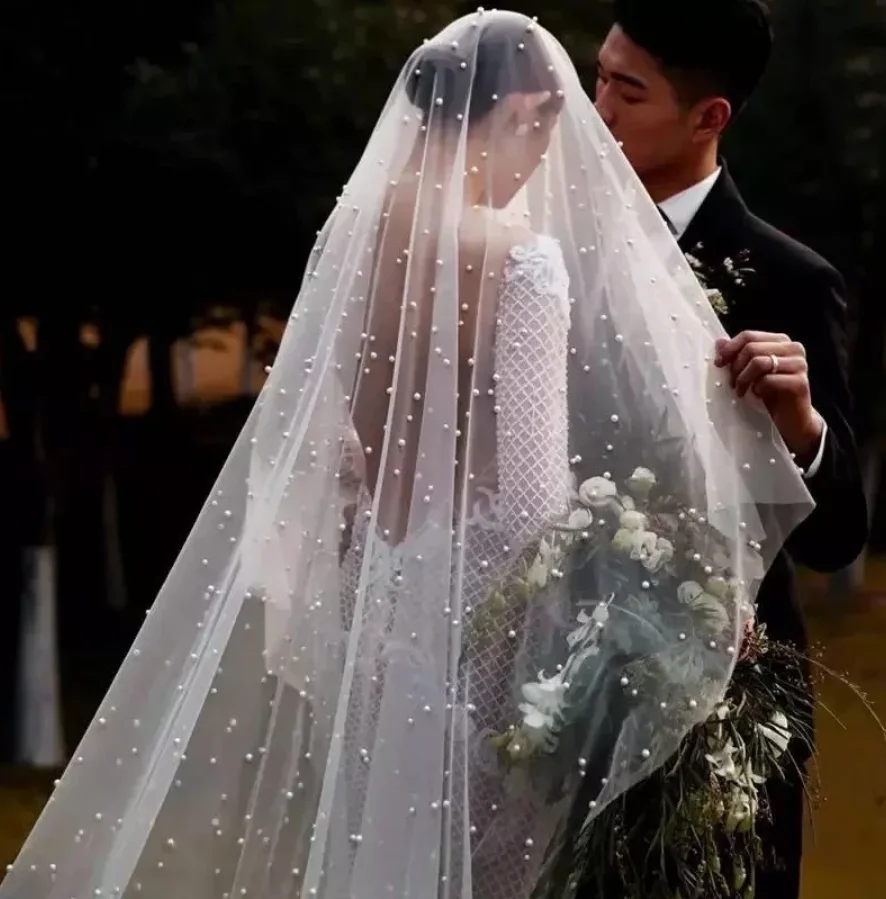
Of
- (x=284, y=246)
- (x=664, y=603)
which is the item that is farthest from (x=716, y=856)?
(x=284, y=246)

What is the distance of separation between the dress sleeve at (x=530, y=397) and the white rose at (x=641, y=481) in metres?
0.07

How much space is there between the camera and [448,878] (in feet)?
4.70

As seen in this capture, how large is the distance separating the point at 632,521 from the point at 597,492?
0.05 metres

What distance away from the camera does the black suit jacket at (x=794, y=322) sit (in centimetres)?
174

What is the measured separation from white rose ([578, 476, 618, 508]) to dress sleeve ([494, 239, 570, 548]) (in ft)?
0.07

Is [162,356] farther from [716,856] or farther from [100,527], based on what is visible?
[716,856]

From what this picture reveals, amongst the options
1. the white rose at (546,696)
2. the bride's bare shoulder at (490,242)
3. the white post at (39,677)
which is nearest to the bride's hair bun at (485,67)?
the bride's bare shoulder at (490,242)

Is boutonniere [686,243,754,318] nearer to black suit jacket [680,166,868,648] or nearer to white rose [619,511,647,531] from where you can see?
black suit jacket [680,166,868,648]

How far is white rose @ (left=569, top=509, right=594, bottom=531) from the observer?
1.44m

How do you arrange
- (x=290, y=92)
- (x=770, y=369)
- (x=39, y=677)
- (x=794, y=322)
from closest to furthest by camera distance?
(x=770, y=369)
(x=794, y=322)
(x=290, y=92)
(x=39, y=677)

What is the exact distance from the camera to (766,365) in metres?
1.50

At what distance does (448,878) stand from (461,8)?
12.9 ft

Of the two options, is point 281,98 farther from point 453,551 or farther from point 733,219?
point 453,551

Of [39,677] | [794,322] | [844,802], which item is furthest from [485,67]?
[39,677]
